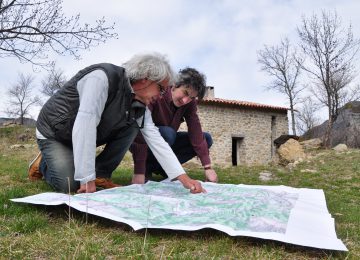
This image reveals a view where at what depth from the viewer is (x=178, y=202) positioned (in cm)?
236

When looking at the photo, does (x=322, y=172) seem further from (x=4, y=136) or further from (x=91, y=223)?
(x=4, y=136)

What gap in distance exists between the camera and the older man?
96.8 inches

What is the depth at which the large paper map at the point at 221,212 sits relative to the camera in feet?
5.95

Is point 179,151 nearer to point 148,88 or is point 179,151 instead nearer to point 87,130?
point 148,88

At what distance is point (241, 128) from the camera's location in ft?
64.3

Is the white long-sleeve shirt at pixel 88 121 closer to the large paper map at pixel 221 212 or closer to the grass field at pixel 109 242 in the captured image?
the large paper map at pixel 221 212

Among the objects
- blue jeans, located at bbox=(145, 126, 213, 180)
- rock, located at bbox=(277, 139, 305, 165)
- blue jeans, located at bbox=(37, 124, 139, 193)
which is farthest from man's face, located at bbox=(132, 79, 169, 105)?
rock, located at bbox=(277, 139, 305, 165)

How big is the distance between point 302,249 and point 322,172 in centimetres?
556

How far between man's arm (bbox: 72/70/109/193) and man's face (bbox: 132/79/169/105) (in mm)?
299

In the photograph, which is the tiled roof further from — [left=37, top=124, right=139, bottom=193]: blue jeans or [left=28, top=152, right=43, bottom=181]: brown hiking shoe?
[left=37, top=124, right=139, bottom=193]: blue jeans

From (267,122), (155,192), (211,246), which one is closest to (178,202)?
(155,192)

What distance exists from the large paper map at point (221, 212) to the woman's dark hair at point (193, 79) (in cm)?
102

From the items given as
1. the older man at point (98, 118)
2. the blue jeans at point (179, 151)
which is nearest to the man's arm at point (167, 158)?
the older man at point (98, 118)

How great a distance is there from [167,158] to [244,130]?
56.6 ft
